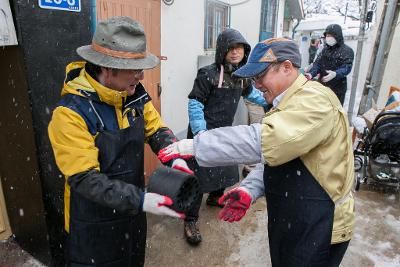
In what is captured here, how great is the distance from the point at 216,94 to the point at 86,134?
2041 mm

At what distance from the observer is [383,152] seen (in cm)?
Answer: 475

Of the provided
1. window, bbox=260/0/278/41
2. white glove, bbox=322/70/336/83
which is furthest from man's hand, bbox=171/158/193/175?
window, bbox=260/0/278/41

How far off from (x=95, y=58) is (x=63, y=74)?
0.90 metres

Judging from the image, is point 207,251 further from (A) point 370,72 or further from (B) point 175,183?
(A) point 370,72

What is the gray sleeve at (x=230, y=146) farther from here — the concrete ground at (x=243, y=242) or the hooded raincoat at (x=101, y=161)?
the concrete ground at (x=243, y=242)

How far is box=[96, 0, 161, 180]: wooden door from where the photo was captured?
11.2 ft

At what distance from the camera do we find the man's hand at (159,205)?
1.61 meters

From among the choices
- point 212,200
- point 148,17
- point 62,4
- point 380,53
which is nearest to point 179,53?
point 148,17

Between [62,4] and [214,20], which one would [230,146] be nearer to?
[62,4]

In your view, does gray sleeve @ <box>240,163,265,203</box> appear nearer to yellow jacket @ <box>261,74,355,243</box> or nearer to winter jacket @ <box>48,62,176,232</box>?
yellow jacket @ <box>261,74,355,243</box>

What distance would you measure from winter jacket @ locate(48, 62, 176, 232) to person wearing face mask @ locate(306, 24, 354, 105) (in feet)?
17.8

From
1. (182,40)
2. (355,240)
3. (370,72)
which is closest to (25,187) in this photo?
(182,40)

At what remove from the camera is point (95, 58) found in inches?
66.9

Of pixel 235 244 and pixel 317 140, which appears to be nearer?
pixel 317 140
